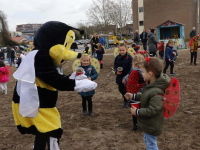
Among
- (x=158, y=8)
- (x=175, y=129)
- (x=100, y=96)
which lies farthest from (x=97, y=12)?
(x=175, y=129)

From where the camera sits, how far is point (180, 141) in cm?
329

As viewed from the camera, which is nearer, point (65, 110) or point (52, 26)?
point (52, 26)

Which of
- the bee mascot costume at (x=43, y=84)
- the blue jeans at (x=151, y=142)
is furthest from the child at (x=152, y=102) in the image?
the bee mascot costume at (x=43, y=84)

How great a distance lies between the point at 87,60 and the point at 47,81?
241 centimetres

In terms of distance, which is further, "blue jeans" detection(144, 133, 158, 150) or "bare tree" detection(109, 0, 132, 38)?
"bare tree" detection(109, 0, 132, 38)

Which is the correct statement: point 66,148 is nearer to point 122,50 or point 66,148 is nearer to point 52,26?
point 52,26

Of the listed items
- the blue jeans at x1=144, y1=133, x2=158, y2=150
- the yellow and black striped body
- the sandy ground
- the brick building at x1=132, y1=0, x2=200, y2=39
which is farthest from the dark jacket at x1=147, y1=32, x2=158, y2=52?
the brick building at x1=132, y1=0, x2=200, y2=39

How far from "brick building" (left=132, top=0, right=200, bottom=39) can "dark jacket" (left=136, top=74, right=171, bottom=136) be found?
36174mm

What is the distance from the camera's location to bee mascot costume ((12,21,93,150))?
6.79 feet

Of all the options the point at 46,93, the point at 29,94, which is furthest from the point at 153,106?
the point at 29,94

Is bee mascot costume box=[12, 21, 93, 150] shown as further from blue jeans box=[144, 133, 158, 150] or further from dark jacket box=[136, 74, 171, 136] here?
blue jeans box=[144, 133, 158, 150]

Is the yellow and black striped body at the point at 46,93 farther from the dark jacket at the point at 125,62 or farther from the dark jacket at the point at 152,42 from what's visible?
the dark jacket at the point at 152,42

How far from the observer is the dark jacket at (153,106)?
219 centimetres

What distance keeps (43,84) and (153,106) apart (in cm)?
128
